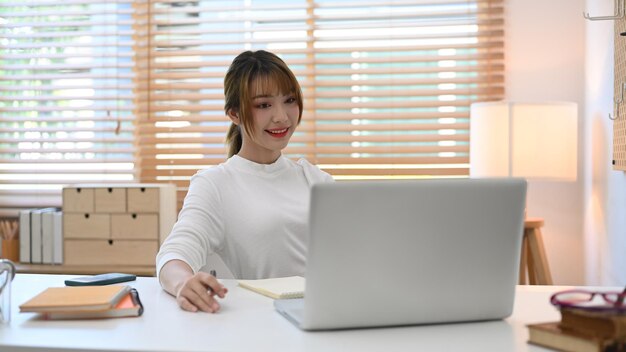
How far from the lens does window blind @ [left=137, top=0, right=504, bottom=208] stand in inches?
140

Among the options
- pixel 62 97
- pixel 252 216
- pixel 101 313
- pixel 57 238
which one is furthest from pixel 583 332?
pixel 62 97

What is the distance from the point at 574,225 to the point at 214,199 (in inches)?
80.9

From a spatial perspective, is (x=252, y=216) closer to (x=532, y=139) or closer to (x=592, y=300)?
(x=592, y=300)

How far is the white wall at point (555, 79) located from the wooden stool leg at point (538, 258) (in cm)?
38

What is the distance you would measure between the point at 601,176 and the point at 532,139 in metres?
0.28

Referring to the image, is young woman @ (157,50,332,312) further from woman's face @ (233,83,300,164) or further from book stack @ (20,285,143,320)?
book stack @ (20,285,143,320)

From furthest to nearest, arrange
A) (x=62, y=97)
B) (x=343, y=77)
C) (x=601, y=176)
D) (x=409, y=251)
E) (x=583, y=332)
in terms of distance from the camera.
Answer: (x=62, y=97) → (x=343, y=77) → (x=601, y=176) → (x=409, y=251) → (x=583, y=332)

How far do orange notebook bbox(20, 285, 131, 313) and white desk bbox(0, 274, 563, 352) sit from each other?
0.07 feet

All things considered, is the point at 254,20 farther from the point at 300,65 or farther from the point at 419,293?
the point at 419,293

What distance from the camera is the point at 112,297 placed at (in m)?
1.30

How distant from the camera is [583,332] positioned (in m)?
1.02

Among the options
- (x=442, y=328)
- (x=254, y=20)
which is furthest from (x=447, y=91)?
(x=442, y=328)

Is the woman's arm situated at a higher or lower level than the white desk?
higher

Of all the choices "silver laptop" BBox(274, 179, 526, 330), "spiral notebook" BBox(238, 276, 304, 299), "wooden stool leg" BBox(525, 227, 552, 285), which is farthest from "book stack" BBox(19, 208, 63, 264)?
"silver laptop" BBox(274, 179, 526, 330)
